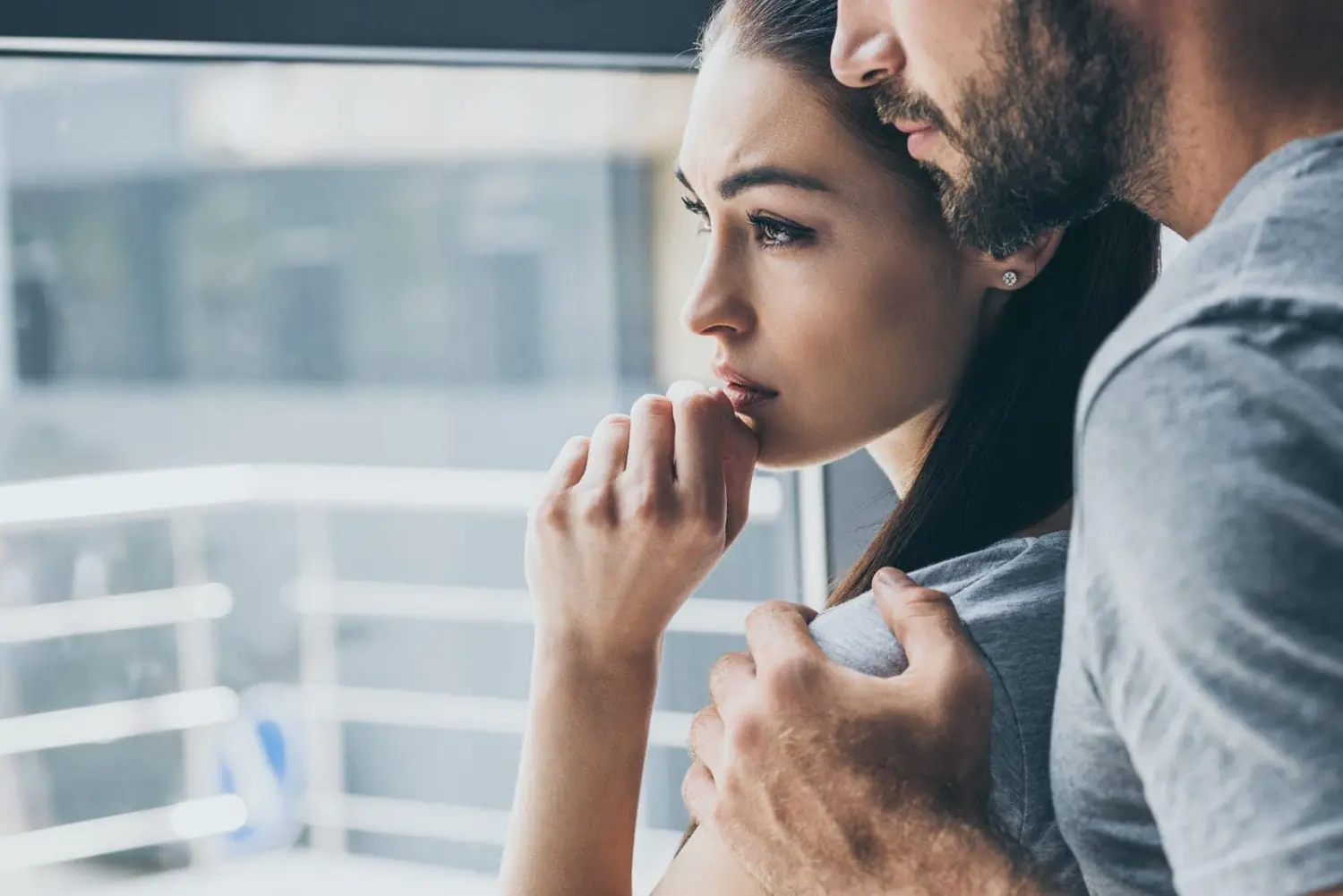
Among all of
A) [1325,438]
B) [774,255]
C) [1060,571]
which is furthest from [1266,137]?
[774,255]

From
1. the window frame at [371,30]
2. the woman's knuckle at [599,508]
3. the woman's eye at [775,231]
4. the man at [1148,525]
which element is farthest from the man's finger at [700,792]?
the window frame at [371,30]

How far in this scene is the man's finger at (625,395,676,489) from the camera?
40.4 inches

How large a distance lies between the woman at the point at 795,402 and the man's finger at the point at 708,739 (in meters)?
0.10

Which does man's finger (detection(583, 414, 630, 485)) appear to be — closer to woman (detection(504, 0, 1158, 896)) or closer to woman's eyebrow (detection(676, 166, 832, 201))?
woman (detection(504, 0, 1158, 896))

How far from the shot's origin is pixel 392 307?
435 cm

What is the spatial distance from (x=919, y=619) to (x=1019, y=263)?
0.42 meters

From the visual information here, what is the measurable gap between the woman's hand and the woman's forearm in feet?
0.07

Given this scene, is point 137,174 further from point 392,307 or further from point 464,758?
point 464,758

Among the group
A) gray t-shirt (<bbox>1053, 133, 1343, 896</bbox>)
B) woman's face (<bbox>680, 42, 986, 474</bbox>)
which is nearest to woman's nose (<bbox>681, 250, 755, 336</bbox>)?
woman's face (<bbox>680, 42, 986, 474</bbox>)

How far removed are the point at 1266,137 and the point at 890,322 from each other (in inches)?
17.0

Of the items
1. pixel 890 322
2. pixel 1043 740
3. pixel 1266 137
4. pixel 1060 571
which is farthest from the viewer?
Result: pixel 890 322

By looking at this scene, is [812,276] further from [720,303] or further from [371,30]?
[371,30]

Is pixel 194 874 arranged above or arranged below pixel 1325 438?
below

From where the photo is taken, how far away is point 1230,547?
0.46 meters
